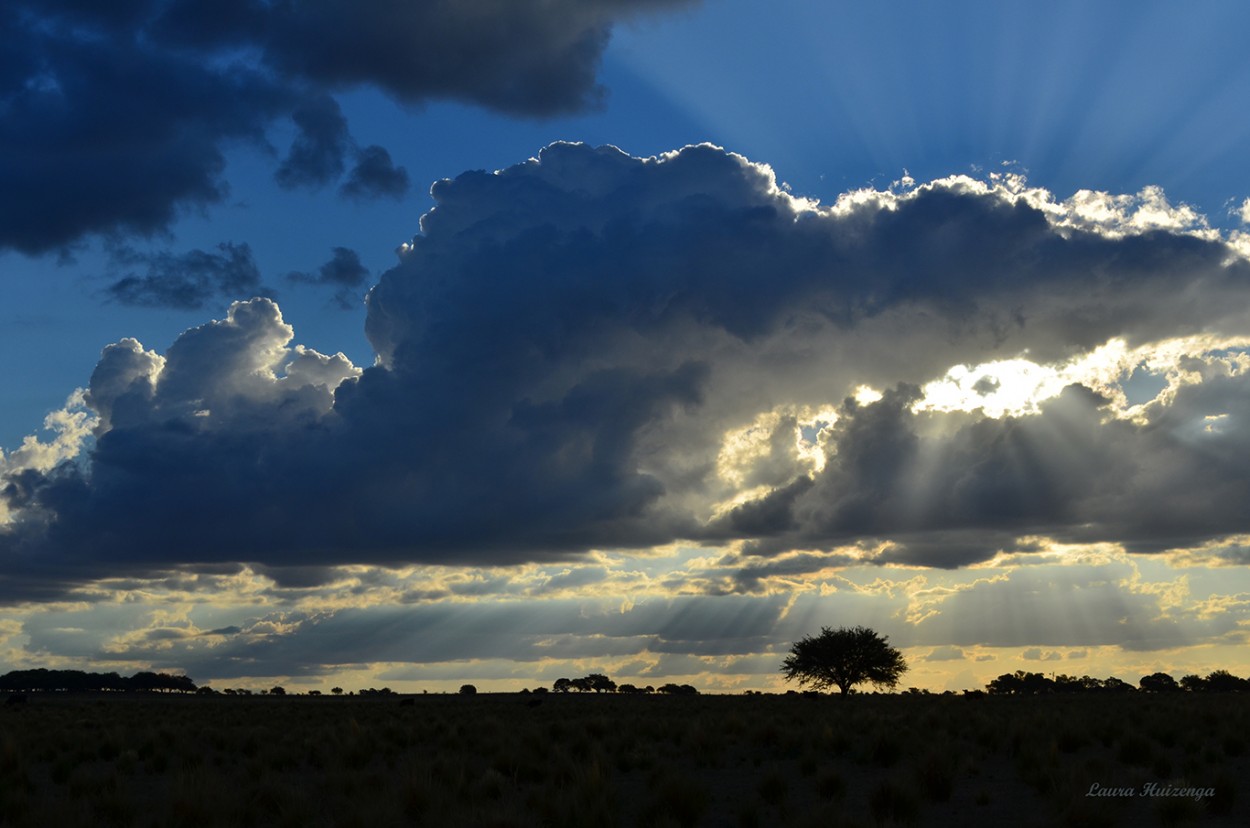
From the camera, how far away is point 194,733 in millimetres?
42406

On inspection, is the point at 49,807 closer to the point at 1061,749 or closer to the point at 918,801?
the point at 918,801

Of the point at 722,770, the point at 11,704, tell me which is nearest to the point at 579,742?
the point at 722,770

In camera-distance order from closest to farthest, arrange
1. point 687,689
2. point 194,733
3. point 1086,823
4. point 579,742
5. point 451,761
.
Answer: point 1086,823
point 451,761
point 579,742
point 194,733
point 687,689

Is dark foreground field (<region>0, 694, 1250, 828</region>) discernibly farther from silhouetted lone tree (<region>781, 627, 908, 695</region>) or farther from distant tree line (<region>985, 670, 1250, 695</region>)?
distant tree line (<region>985, 670, 1250, 695</region>)

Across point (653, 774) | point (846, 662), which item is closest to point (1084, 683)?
point (846, 662)

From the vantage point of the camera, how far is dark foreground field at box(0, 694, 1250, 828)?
64.1 feet

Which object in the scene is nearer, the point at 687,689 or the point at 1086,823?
the point at 1086,823

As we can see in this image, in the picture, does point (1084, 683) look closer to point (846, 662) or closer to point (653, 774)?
point (846, 662)

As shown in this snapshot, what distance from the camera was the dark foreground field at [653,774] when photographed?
1953cm

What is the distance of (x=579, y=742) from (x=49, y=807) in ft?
50.7

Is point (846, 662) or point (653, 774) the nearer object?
point (653, 774)

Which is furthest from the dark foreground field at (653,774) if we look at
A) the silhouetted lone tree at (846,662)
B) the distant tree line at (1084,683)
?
the distant tree line at (1084,683)

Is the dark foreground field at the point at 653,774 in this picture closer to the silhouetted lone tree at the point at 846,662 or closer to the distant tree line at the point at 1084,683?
the silhouetted lone tree at the point at 846,662

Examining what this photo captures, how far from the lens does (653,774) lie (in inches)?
1000
